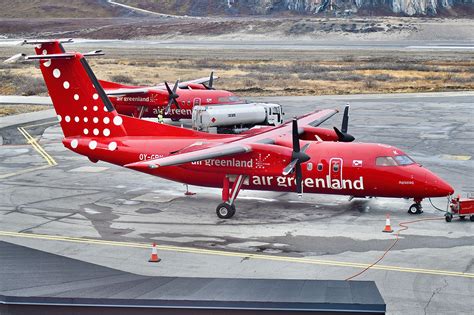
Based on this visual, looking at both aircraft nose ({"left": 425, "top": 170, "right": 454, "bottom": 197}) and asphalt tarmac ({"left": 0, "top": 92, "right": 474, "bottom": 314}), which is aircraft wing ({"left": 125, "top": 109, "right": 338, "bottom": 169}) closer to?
asphalt tarmac ({"left": 0, "top": 92, "right": 474, "bottom": 314})

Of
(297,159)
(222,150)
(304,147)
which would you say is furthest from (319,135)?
(222,150)

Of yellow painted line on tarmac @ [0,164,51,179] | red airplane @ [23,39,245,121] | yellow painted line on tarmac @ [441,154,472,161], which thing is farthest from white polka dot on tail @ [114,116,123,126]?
red airplane @ [23,39,245,121]

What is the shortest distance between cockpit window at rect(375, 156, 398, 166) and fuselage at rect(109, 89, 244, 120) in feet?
90.9

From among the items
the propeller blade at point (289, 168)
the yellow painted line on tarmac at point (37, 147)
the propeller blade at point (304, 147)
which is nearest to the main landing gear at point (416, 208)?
the propeller blade at point (304, 147)

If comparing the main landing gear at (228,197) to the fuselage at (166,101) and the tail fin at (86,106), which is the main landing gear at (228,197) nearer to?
the tail fin at (86,106)

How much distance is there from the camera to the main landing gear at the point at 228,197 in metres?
30.2

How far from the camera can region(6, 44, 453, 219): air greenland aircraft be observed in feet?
97.6

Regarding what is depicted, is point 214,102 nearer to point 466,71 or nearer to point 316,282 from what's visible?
point 316,282

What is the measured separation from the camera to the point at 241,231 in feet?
93.4

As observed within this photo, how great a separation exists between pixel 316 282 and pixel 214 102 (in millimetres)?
40463

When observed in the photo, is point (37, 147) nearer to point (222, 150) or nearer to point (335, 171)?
Result: point (222, 150)

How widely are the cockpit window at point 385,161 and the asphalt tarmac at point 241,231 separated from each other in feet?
7.09

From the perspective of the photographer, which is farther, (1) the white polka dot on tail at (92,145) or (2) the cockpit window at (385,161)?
(1) the white polka dot on tail at (92,145)

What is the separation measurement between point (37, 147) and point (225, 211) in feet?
71.5
